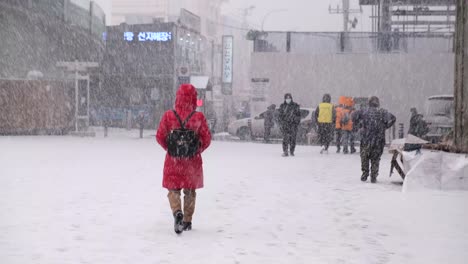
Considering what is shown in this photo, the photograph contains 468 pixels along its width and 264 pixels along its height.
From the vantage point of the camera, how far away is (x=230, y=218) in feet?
30.6

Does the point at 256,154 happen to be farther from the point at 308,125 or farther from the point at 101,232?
the point at 101,232

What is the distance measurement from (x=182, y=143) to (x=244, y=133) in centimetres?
2366

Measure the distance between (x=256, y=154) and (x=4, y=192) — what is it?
34.6 feet

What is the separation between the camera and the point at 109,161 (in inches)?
695

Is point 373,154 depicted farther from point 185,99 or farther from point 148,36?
point 148,36

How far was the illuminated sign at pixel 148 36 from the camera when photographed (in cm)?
4512

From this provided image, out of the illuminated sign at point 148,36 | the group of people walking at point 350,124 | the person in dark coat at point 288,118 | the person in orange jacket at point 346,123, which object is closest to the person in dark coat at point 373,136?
the group of people walking at point 350,124

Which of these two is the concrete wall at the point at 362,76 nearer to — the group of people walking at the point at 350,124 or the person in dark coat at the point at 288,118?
the group of people walking at the point at 350,124

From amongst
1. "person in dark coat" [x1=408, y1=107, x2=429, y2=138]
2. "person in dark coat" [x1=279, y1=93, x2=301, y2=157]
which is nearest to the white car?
"person in dark coat" [x1=408, y1=107, x2=429, y2=138]

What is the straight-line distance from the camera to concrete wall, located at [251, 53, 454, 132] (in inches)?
1296

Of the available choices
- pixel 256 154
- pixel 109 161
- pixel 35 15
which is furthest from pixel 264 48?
pixel 109 161

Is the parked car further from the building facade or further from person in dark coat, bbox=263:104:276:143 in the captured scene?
the building facade

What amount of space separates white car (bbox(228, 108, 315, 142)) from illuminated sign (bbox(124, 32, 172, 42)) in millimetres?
14840

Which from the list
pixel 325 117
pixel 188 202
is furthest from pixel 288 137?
pixel 188 202
